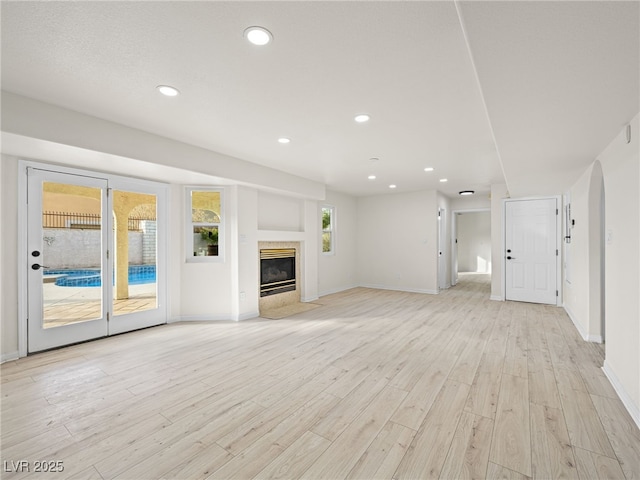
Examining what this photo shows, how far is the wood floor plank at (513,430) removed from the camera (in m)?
1.73

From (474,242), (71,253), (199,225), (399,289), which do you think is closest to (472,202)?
(399,289)

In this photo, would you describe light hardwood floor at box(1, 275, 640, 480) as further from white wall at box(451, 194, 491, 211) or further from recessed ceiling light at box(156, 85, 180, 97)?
white wall at box(451, 194, 491, 211)

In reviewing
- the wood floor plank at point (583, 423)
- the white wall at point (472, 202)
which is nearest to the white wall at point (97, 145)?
the wood floor plank at point (583, 423)

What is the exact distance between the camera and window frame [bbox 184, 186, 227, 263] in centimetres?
476

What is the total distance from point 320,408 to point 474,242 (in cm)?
1211

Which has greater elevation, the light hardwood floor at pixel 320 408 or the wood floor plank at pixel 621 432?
the wood floor plank at pixel 621 432

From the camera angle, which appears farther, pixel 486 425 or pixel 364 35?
pixel 486 425

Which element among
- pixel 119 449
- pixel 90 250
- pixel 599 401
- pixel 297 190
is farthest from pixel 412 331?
pixel 90 250

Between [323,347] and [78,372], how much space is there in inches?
99.5

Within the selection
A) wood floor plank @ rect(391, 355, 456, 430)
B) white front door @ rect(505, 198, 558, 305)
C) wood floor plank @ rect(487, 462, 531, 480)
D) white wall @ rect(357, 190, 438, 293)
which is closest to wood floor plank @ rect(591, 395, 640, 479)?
wood floor plank @ rect(487, 462, 531, 480)

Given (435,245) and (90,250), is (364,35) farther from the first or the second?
(435,245)

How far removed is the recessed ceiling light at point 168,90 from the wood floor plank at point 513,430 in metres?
3.42

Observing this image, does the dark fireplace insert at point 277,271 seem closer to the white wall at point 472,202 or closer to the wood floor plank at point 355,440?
the wood floor plank at point 355,440

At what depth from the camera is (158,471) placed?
1670mm
